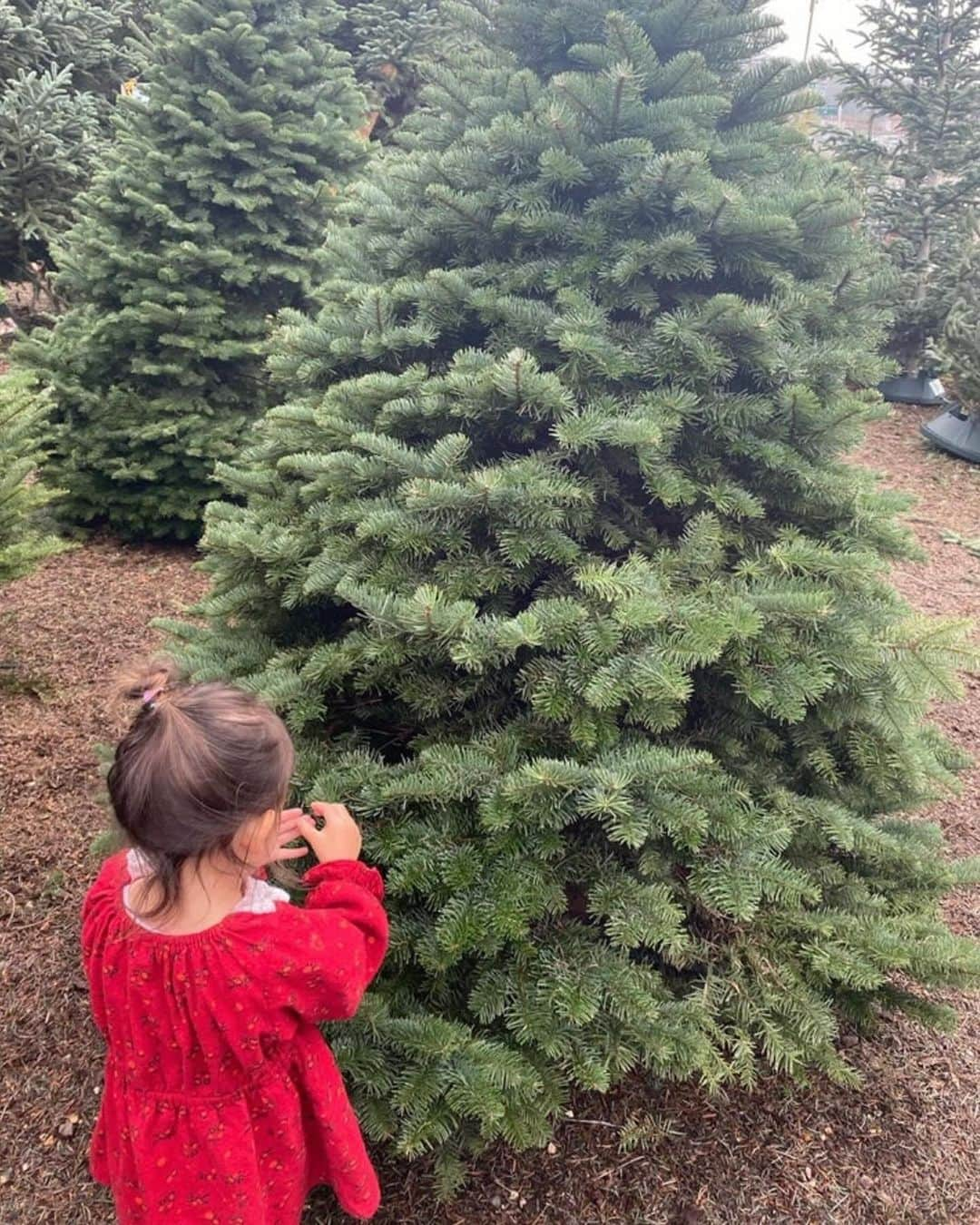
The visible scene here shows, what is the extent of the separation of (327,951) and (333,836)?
0.93 ft

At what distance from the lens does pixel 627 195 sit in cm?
227

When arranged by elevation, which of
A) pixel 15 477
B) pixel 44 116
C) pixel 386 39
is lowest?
pixel 15 477

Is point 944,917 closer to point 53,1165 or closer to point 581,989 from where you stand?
point 581,989

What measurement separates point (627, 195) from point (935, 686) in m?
1.53

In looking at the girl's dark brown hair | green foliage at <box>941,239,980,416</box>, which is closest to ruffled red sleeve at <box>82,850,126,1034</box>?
the girl's dark brown hair

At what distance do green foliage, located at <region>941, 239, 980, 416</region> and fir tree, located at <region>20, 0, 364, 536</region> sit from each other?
253 inches

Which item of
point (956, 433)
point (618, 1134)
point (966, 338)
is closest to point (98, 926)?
point (618, 1134)

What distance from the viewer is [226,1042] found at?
1.46 m

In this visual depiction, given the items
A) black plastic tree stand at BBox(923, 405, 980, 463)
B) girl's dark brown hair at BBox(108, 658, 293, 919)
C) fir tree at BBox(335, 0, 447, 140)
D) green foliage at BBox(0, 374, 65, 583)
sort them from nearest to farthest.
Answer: girl's dark brown hair at BBox(108, 658, 293, 919) < green foliage at BBox(0, 374, 65, 583) < black plastic tree stand at BBox(923, 405, 980, 463) < fir tree at BBox(335, 0, 447, 140)

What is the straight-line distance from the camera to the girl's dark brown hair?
1379 millimetres

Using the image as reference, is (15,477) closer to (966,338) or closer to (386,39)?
(966,338)

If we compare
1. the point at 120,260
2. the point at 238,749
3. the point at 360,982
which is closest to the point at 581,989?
the point at 360,982

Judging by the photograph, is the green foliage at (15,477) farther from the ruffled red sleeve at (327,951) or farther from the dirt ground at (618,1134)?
the ruffled red sleeve at (327,951)

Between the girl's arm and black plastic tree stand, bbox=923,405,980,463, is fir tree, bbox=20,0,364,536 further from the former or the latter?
black plastic tree stand, bbox=923,405,980,463
